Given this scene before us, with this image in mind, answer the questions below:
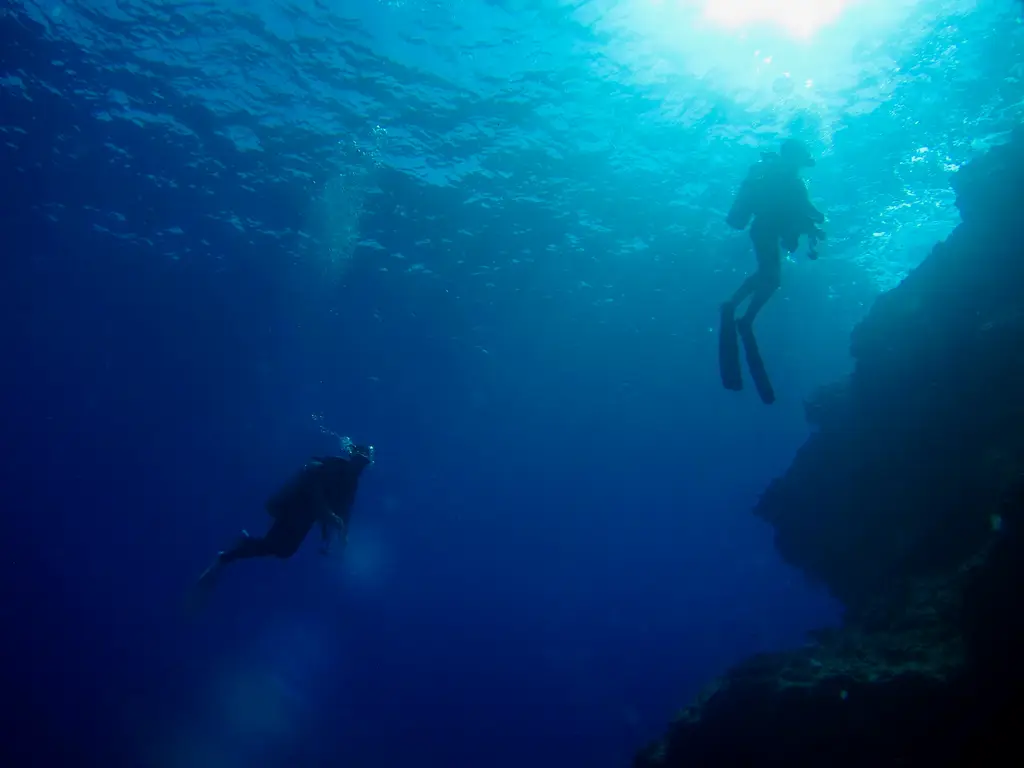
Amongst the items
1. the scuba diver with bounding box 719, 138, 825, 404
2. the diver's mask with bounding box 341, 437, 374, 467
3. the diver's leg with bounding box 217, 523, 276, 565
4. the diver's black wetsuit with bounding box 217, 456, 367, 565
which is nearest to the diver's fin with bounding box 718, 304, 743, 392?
the scuba diver with bounding box 719, 138, 825, 404

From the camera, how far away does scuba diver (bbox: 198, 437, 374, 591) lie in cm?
908

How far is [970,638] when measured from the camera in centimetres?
757

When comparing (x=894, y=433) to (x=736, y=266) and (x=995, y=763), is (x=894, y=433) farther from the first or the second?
(x=736, y=266)

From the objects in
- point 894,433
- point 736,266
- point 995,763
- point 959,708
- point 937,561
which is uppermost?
point 736,266

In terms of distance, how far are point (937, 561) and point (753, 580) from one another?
8151 cm

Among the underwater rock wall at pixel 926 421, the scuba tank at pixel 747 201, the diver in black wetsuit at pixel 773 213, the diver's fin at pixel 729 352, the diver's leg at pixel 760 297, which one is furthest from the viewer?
the underwater rock wall at pixel 926 421

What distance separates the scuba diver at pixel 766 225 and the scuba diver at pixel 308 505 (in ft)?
17.6

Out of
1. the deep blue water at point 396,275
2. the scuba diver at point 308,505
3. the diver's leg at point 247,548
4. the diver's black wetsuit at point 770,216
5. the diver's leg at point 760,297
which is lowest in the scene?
the diver's leg at point 247,548

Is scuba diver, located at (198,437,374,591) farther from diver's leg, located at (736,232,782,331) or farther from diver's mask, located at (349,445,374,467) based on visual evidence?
diver's leg, located at (736,232,782,331)

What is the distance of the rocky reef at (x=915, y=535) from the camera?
7.34 metres

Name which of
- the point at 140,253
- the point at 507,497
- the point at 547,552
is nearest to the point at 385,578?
the point at 547,552

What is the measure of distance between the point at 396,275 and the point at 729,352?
16.5 meters

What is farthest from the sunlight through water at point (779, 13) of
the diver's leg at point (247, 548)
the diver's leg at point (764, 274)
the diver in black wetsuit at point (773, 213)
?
the diver's leg at point (247, 548)

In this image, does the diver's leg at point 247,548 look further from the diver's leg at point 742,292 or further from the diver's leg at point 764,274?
the diver's leg at point 764,274
